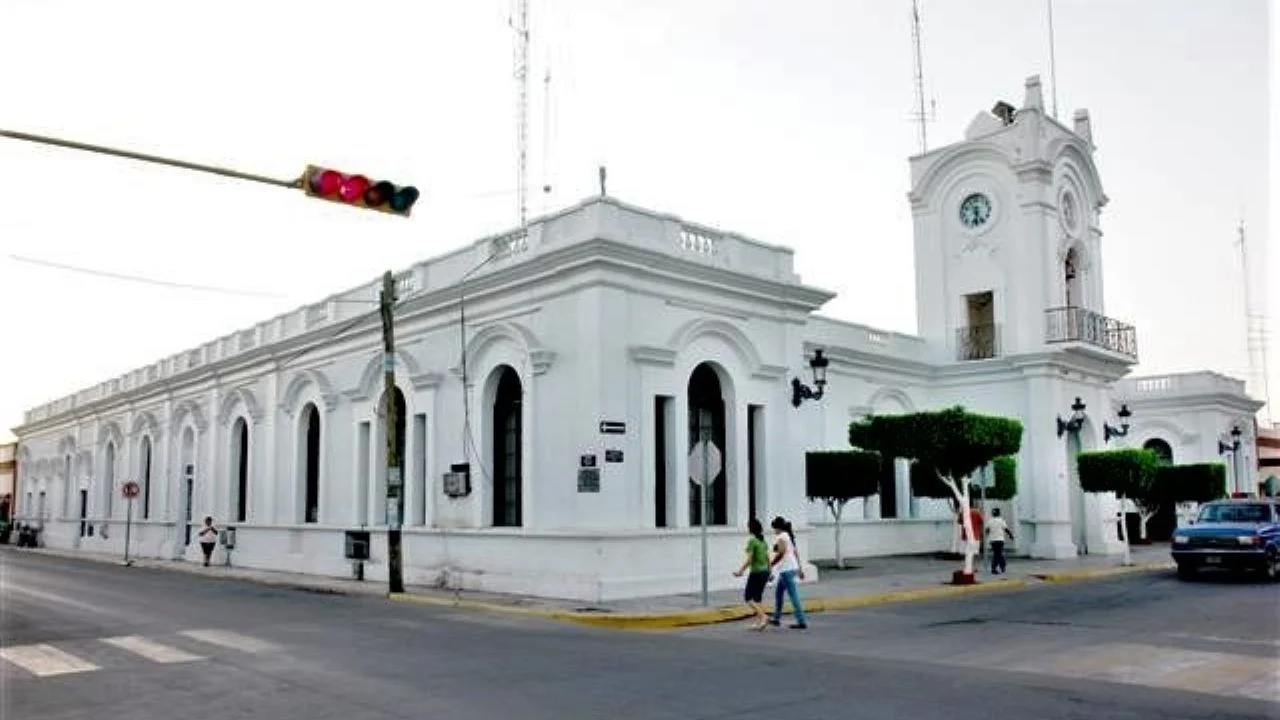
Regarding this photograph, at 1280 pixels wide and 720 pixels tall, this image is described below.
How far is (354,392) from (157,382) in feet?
55.8

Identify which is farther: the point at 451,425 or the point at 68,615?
the point at 451,425

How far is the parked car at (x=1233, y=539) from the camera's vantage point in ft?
74.7

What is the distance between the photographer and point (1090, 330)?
108ft

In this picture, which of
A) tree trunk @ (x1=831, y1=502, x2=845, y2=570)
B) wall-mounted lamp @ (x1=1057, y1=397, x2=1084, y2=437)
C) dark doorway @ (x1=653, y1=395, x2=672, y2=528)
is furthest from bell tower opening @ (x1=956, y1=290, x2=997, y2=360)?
dark doorway @ (x1=653, y1=395, x2=672, y2=528)

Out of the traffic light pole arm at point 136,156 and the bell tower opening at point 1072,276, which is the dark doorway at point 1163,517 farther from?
the traffic light pole arm at point 136,156

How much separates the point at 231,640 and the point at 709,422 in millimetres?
10815

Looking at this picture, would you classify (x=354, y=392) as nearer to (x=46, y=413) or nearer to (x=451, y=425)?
(x=451, y=425)

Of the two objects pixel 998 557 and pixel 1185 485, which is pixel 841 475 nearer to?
pixel 998 557

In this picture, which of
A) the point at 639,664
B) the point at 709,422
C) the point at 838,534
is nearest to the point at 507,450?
the point at 709,422

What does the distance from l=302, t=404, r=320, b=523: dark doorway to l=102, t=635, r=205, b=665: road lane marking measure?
15.1 meters

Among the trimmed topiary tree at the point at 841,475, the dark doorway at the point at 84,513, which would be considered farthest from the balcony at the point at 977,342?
the dark doorway at the point at 84,513

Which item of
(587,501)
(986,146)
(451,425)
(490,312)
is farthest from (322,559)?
(986,146)

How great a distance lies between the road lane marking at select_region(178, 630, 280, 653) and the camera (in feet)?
42.8

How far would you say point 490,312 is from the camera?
71.7ft
